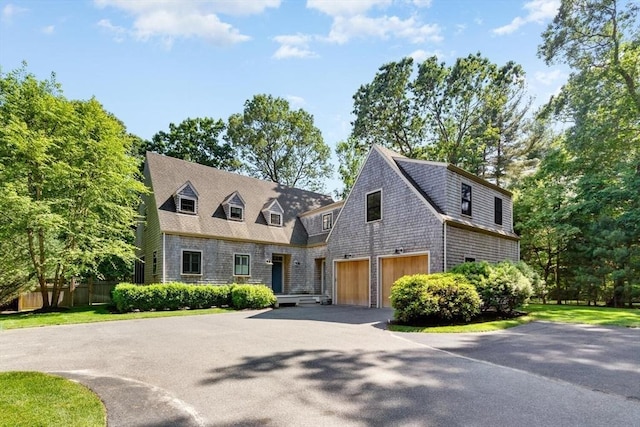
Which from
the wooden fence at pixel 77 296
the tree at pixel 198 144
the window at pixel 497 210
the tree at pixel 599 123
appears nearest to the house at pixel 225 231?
the wooden fence at pixel 77 296

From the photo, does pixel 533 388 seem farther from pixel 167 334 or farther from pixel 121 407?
pixel 167 334

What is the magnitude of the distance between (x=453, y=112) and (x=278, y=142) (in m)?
16.3

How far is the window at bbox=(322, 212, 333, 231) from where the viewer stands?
74.4ft

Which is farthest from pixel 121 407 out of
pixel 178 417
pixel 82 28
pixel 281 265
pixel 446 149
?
pixel 446 149

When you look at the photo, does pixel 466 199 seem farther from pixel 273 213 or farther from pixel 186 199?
pixel 186 199

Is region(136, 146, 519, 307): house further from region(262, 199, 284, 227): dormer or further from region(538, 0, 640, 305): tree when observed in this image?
region(538, 0, 640, 305): tree

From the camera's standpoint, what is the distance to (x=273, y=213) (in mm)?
23344

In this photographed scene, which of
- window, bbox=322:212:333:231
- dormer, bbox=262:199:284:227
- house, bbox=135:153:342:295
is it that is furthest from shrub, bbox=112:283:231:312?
window, bbox=322:212:333:231

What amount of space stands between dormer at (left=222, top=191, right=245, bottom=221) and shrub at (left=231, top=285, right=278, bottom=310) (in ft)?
17.5

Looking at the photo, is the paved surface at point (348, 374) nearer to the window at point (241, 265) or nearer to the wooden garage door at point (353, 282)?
the wooden garage door at point (353, 282)

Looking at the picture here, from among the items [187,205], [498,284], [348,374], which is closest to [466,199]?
[498,284]

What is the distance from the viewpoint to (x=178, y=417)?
401cm

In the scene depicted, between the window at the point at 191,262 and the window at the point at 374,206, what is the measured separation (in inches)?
366

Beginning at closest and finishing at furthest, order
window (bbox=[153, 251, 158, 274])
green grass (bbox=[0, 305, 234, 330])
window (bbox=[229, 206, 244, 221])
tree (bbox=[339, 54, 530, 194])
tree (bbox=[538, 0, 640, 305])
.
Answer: green grass (bbox=[0, 305, 234, 330]) < window (bbox=[153, 251, 158, 274]) < tree (bbox=[538, 0, 640, 305]) < window (bbox=[229, 206, 244, 221]) < tree (bbox=[339, 54, 530, 194])
